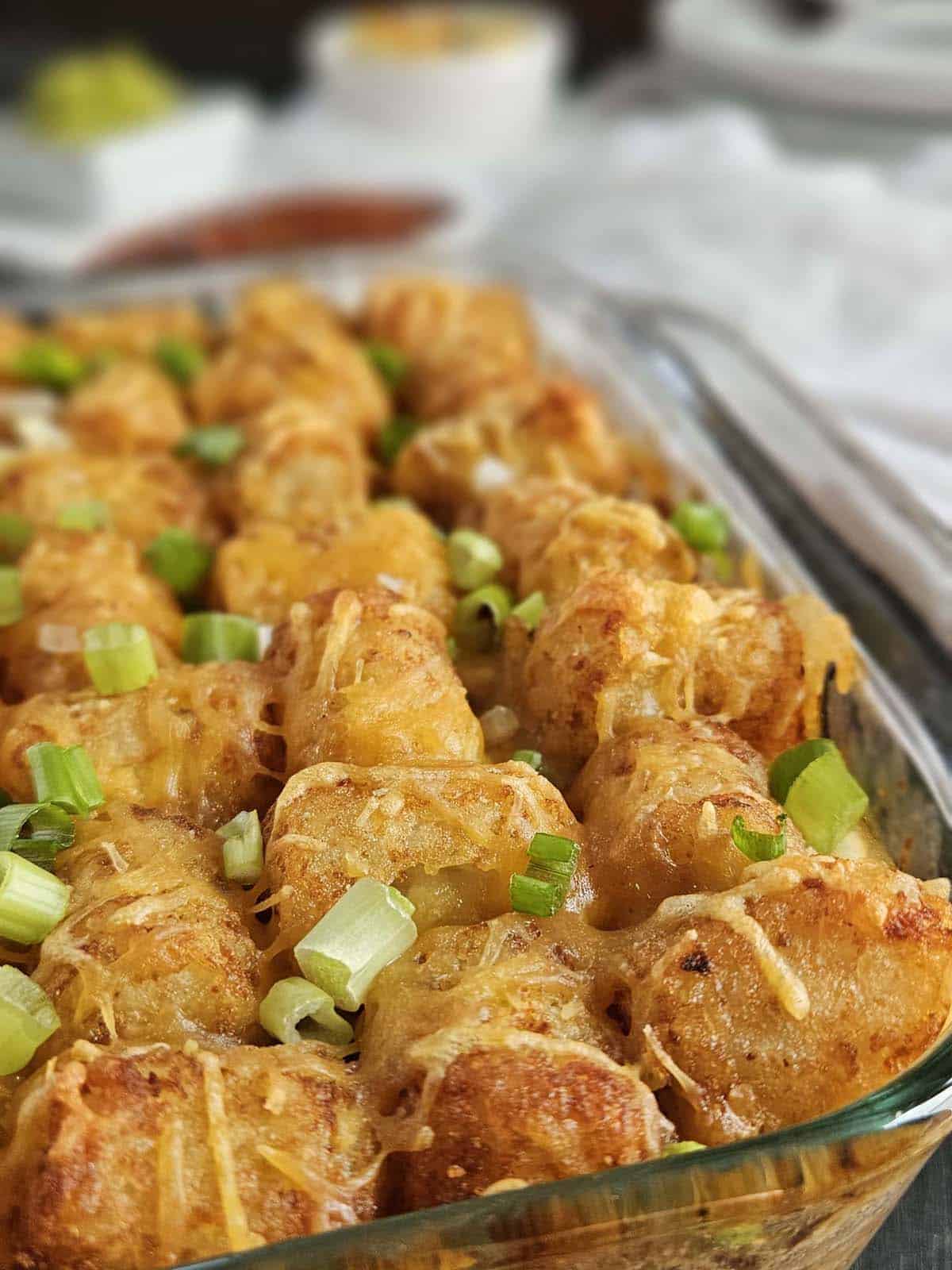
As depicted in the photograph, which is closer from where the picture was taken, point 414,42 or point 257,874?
point 257,874

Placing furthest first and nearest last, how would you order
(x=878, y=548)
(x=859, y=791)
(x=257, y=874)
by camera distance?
(x=878, y=548) → (x=859, y=791) → (x=257, y=874)

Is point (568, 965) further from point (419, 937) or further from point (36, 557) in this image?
point (36, 557)

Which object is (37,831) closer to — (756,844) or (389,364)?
(756,844)

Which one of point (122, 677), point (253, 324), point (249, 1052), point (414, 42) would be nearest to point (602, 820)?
point (249, 1052)

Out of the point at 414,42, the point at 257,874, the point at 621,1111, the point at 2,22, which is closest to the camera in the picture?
the point at 621,1111

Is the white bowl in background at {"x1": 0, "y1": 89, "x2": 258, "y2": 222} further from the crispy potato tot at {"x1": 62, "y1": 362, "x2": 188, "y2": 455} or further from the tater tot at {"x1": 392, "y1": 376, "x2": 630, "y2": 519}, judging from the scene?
the tater tot at {"x1": 392, "y1": 376, "x2": 630, "y2": 519}

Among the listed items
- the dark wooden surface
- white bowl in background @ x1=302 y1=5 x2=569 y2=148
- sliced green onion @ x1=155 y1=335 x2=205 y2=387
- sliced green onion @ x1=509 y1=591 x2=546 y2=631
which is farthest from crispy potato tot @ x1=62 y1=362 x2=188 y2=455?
white bowl in background @ x1=302 y1=5 x2=569 y2=148

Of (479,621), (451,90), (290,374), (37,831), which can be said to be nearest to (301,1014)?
(37,831)
